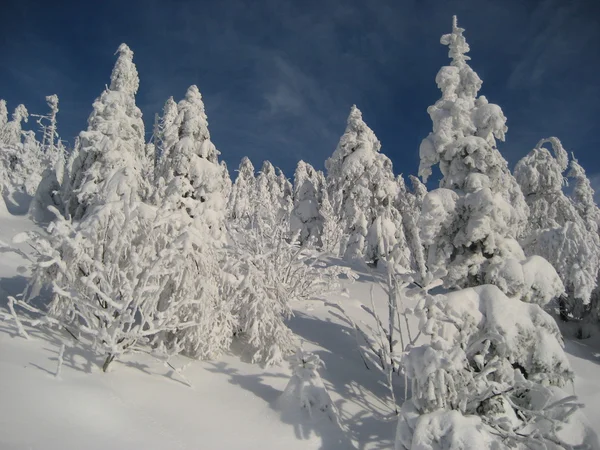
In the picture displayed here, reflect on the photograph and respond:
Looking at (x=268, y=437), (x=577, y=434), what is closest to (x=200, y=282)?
(x=268, y=437)

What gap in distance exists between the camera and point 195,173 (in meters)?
9.49

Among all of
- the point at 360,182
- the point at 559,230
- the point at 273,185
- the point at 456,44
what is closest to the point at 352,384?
the point at 456,44

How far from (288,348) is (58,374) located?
5242 millimetres

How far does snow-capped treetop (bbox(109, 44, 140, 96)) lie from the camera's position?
64.6 ft

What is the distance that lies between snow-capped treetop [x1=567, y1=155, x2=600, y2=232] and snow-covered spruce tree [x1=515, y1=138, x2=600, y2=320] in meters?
0.07

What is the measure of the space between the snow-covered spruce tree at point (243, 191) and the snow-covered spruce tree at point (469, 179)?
2942 centimetres

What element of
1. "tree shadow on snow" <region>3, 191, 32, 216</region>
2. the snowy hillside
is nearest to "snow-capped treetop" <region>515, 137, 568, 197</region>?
the snowy hillside

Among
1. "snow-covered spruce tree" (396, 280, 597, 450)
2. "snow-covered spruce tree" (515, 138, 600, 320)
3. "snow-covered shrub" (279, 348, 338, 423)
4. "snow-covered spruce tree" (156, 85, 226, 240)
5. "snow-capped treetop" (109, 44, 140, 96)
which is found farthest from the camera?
"snow-capped treetop" (109, 44, 140, 96)

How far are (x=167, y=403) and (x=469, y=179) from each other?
28.1 feet

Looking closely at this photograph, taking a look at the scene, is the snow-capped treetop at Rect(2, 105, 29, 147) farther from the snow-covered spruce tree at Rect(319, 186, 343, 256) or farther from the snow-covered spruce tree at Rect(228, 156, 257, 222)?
the snow-covered spruce tree at Rect(319, 186, 343, 256)

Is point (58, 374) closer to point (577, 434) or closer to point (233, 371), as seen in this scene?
point (233, 371)

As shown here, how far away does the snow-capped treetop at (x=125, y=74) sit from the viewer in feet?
64.6

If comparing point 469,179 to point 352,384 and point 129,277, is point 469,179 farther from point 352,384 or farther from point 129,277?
point 129,277

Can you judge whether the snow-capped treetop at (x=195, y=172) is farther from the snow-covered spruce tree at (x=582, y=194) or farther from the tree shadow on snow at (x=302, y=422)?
the snow-covered spruce tree at (x=582, y=194)
